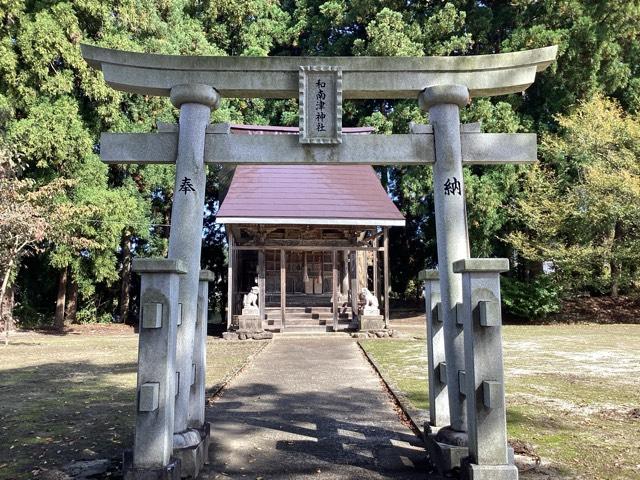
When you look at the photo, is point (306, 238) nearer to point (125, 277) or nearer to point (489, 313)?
point (125, 277)

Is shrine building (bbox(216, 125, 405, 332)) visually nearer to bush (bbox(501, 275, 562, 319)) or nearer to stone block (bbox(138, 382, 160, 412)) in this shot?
bush (bbox(501, 275, 562, 319))

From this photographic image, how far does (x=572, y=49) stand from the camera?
1855 cm

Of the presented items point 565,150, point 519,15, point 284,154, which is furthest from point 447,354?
point 519,15

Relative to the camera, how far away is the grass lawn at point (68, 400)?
14.4 feet

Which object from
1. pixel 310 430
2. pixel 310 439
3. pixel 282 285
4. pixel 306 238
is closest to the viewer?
pixel 310 439

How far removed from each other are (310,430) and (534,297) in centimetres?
1635

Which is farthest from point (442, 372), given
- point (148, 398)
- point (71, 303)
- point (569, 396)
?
point (71, 303)

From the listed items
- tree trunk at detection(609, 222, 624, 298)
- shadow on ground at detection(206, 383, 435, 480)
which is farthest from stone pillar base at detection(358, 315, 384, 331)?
tree trunk at detection(609, 222, 624, 298)

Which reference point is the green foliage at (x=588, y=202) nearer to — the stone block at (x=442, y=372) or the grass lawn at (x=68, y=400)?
the grass lawn at (x=68, y=400)

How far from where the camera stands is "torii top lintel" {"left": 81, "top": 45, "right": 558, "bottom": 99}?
14.4 ft

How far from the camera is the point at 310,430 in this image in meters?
5.12

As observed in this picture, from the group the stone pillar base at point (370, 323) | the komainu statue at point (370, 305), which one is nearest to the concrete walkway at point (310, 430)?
the stone pillar base at point (370, 323)

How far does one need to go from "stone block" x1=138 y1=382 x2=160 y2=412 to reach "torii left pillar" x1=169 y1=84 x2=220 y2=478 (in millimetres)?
466

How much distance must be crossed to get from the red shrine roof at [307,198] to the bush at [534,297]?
733 cm
